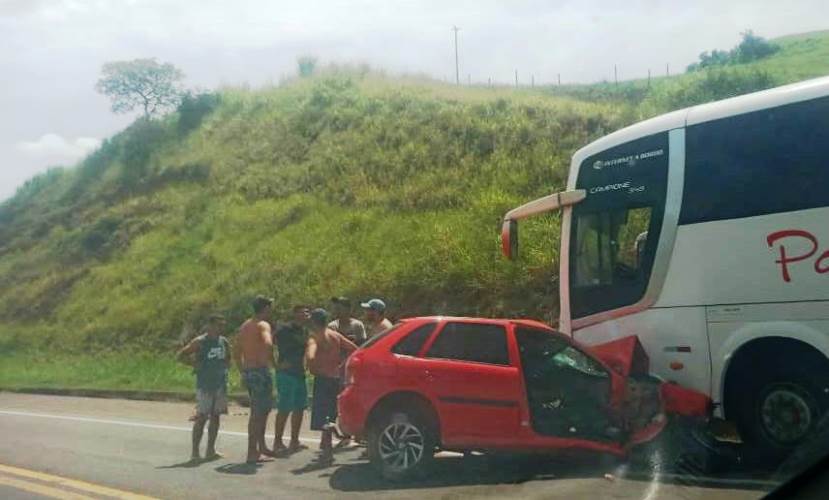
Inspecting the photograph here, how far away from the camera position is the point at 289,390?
411 inches

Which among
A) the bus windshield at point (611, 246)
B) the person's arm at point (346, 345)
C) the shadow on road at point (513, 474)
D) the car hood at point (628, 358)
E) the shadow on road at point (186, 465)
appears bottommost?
the shadow on road at point (186, 465)

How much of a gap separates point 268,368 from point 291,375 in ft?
1.23

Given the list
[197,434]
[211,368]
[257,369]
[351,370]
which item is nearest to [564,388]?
[351,370]

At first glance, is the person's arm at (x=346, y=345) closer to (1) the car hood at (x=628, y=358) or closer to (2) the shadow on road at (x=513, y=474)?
(2) the shadow on road at (x=513, y=474)

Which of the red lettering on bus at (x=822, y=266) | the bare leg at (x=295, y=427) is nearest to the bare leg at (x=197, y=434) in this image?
the bare leg at (x=295, y=427)

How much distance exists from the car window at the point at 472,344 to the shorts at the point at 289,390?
2529 millimetres

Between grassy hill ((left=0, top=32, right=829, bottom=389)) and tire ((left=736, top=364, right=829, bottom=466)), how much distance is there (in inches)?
389

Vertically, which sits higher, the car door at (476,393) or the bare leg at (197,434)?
the car door at (476,393)

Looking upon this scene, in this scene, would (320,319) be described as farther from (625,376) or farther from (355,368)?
(625,376)

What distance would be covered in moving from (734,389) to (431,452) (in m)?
2.61

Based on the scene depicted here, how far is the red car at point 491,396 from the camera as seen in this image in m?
8.10

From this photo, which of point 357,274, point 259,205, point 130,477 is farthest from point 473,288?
point 259,205

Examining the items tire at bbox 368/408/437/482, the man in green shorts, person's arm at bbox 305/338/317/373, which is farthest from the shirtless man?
tire at bbox 368/408/437/482

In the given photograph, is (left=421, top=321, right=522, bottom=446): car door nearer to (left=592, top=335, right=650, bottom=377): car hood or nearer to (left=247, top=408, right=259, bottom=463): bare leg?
(left=592, top=335, right=650, bottom=377): car hood
